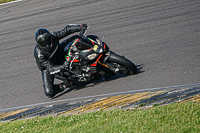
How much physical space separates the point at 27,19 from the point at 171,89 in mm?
9444

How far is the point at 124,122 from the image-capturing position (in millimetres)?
5609

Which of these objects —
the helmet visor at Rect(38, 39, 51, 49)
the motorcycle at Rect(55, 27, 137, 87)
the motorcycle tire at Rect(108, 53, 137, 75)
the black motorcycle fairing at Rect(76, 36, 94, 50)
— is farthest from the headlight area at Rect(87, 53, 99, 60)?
the helmet visor at Rect(38, 39, 51, 49)

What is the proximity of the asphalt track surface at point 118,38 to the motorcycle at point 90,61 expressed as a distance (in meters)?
0.33

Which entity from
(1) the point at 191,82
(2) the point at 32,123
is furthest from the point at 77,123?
(1) the point at 191,82

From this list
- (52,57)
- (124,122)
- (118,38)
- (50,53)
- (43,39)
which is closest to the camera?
(124,122)

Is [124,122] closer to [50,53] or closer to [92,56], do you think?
[92,56]

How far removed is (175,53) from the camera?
925cm

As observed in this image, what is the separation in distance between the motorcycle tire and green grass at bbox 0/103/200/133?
1832 millimetres

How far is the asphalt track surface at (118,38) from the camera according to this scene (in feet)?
27.2

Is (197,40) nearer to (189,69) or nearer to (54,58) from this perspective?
(189,69)

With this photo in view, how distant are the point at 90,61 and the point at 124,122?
281 centimetres

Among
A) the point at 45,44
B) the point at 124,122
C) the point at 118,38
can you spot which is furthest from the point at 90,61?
the point at 118,38

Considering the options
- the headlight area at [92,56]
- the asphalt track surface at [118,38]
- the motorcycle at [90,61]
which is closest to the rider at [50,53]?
the motorcycle at [90,61]

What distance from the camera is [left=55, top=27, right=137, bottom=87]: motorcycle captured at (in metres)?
8.03
